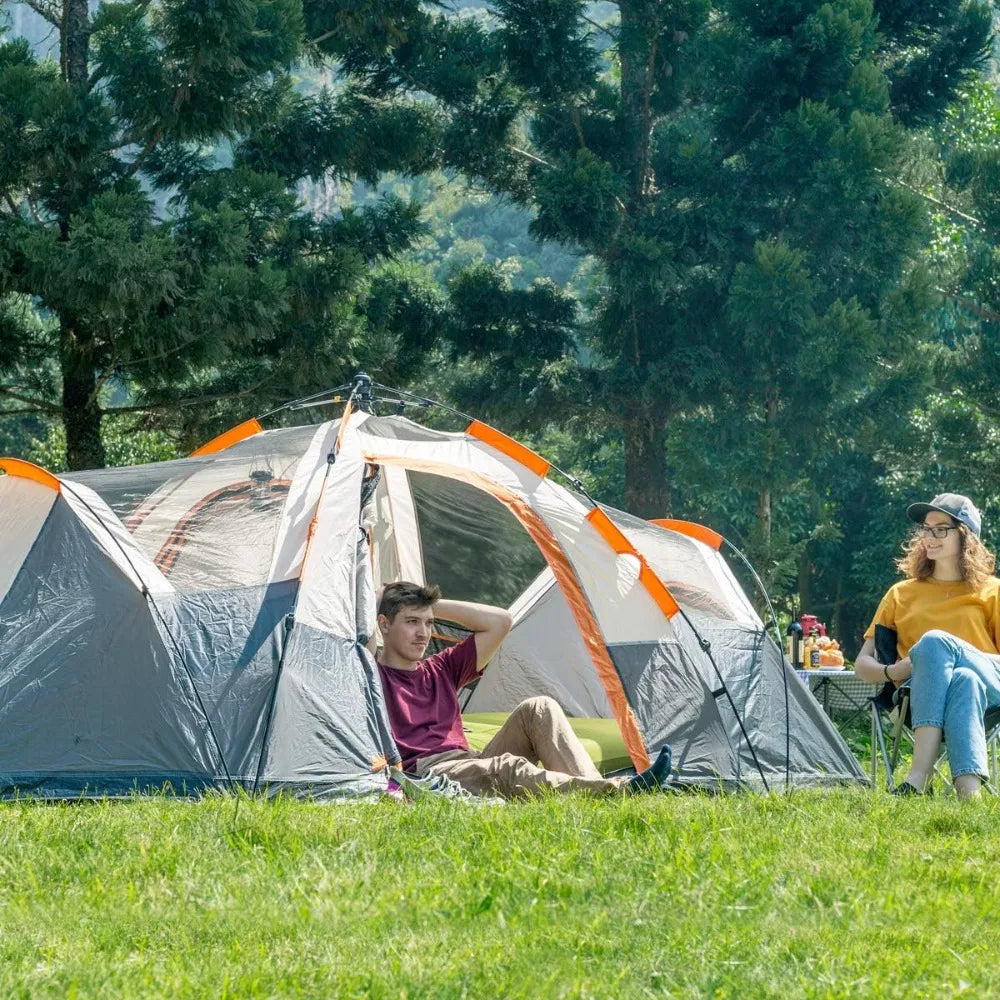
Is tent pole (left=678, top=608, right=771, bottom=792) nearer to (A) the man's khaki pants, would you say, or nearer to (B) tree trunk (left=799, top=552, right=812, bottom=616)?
(A) the man's khaki pants

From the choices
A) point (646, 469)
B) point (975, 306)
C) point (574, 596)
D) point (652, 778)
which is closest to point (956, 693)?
point (652, 778)

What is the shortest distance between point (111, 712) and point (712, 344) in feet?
29.7

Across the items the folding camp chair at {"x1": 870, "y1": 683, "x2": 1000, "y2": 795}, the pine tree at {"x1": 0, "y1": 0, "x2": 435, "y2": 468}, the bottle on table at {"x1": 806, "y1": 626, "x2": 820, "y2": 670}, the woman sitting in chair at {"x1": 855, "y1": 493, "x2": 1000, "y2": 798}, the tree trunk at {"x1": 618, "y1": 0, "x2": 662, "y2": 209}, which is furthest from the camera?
the tree trunk at {"x1": 618, "y1": 0, "x2": 662, "y2": 209}

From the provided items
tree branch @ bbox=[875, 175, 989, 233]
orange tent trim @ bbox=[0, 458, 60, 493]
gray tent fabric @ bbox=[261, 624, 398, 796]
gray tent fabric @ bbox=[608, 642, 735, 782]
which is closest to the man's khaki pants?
gray tent fabric @ bbox=[261, 624, 398, 796]

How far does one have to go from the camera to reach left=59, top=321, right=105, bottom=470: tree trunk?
31.6ft

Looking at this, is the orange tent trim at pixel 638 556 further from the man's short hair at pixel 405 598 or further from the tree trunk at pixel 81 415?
the tree trunk at pixel 81 415

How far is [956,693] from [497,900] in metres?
2.16

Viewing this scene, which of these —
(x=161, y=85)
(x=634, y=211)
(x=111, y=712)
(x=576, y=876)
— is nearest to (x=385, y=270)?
(x=634, y=211)

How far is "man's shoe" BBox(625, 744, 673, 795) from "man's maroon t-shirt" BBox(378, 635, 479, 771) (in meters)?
0.72

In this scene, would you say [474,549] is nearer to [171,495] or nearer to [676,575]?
[676,575]

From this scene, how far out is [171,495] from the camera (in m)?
5.06

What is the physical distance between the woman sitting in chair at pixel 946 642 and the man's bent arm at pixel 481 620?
50.5 inches

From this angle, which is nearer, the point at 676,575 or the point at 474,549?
the point at 676,575

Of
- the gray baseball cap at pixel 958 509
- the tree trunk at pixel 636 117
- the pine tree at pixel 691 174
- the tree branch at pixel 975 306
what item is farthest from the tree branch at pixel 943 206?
the gray baseball cap at pixel 958 509
